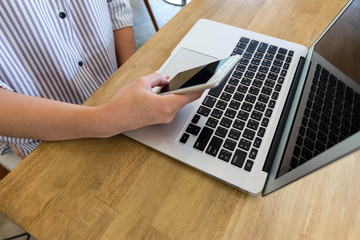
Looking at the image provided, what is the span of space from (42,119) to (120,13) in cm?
41

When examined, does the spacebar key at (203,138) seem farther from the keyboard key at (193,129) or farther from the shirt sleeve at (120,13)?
the shirt sleeve at (120,13)

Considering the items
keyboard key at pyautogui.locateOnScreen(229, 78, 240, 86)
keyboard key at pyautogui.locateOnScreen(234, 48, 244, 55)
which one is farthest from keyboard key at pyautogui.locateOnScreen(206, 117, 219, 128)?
keyboard key at pyautogui.locateOnScreen(234, 48, 244, 55)

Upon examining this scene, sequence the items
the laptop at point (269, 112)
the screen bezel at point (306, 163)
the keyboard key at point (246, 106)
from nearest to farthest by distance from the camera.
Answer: the screen bezel at point (306, 163)
the laptop at point (269, 112)
the keyboard key at point (246, 106)

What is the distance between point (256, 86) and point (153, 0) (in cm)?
176

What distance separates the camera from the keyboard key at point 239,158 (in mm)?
391

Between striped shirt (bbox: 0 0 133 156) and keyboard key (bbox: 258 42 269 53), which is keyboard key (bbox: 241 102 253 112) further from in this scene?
striped shirt (bbox: 0 0 133 156)

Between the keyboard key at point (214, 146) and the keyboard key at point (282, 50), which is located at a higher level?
the keyboard key at point (282, 50)

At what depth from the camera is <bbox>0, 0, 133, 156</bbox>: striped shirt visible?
45cm

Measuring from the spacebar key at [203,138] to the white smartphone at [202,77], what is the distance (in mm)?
87

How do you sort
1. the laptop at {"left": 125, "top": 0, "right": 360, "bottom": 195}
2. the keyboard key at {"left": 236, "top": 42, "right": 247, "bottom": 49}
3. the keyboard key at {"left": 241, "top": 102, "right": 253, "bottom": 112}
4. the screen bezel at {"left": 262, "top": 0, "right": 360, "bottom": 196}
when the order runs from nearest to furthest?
1. the screen bezel at {"left": 262, "top": 0, "right": 360, "bottom": 196}
2. the laptop at {"left": 125, "top": 0, "right": 360, "bottom": 195}
3. the keyboard key at {"left": 241, "top": 102, "right": 253, "bottom": 112}
4. the keyboard key at {"left": 236, "top": 42, "right": 247, "bottom": 49}

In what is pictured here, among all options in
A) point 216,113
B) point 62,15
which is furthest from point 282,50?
point 62,15

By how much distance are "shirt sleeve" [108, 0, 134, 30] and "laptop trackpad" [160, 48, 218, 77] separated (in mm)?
243

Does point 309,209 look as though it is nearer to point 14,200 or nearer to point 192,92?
point 192,92

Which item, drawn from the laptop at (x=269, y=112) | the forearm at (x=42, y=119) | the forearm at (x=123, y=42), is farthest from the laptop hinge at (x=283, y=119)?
the forearm at (x=123, y=42)
